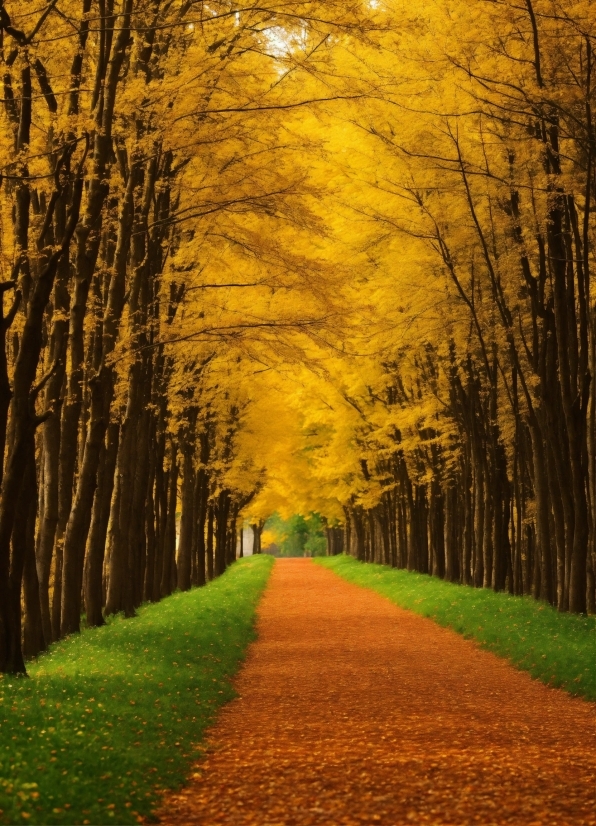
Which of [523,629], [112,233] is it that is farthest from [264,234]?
[523,629]

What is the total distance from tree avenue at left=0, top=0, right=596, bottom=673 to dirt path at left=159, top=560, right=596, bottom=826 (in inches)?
122

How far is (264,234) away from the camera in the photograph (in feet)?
48.7

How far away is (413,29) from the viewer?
11539 millimetres

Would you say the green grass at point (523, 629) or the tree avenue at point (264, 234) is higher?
the tree avenue at point (264, 234)

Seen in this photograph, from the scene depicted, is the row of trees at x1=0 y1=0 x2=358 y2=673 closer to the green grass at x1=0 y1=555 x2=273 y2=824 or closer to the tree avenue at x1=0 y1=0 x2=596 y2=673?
the tree avenue at x1=0 y1=0 x2=596 y2=673

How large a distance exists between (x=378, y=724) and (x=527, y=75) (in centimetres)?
962

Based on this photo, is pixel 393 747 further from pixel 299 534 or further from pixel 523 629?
pixel 299 534

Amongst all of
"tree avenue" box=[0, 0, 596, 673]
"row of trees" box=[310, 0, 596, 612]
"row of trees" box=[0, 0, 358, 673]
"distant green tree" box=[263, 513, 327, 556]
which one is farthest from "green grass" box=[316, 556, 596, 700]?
"distant green tree" box=[263, 513, 327, 556]

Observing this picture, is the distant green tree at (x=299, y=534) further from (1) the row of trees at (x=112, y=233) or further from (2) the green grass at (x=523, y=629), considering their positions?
(1) the row of trees at (x=112, y=233)

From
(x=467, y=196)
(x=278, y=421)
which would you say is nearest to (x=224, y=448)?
(x=278, y=421)

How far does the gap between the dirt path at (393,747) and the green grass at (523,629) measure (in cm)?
33

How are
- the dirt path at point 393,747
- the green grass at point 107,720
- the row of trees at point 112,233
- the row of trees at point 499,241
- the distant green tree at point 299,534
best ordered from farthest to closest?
the distant green tree at point 299,534 → the row of trees at point 499,241 → the row of trees at point 112,233 → the dirt path at point 393,747 → the green grass at point 107,720

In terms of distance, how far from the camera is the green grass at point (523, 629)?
12312 mm

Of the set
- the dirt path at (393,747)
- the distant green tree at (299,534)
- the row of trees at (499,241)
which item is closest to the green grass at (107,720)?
the dirt path at (393,747)
